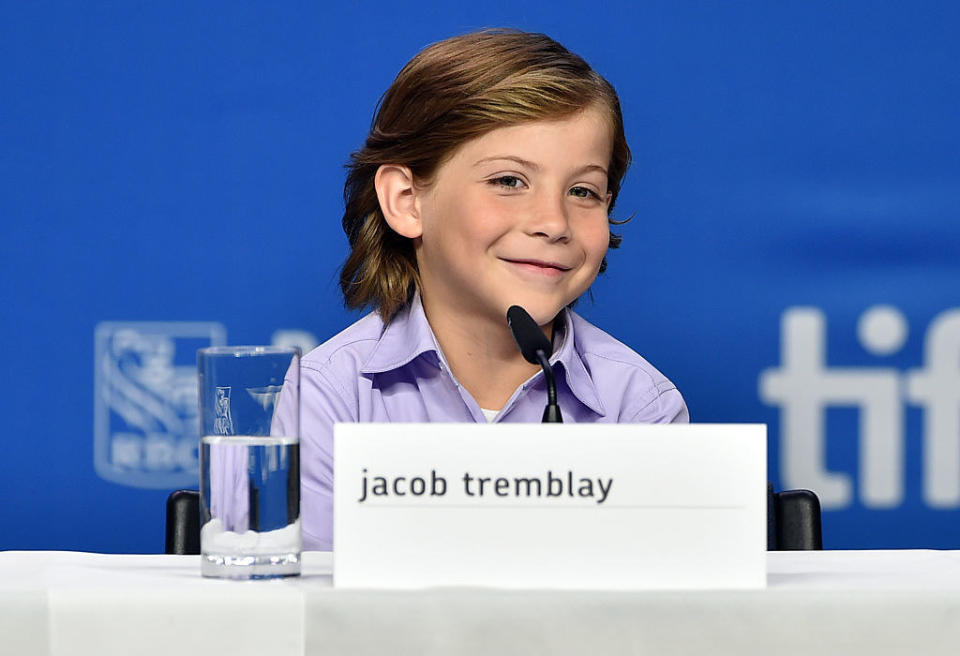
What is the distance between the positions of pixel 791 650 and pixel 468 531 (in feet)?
0.56

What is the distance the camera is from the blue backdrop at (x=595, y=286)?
1713mm

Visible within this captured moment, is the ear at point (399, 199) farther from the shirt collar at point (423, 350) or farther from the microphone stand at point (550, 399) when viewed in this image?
the microphone stand at point (550, 399)

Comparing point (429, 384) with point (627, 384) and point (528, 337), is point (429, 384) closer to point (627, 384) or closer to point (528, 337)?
point (627, 384)

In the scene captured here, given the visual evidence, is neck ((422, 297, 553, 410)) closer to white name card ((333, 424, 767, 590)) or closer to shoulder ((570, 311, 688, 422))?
shoulder ((570, 311, 688, 422))

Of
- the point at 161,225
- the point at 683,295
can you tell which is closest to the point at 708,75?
the point at 683,295

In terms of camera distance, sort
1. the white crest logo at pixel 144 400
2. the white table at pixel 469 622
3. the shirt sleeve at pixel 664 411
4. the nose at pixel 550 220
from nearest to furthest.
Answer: the white table at pixel 469 622 → the nose at pixel 550 220 → the shirt sleeve at pixel 664 411 → the white crest logo at pixel 144 400

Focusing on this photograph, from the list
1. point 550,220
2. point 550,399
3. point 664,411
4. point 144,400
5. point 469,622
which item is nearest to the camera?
point 469,622

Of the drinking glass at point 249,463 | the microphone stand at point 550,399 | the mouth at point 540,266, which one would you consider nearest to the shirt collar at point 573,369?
the mouth at point 540,266

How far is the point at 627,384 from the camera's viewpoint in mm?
1350

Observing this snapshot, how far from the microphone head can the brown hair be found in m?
0.47

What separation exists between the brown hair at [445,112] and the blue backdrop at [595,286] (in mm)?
306

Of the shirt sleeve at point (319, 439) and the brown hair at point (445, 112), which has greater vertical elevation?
the brown hair at point (445, 112)

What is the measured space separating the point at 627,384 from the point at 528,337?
22.8 inches

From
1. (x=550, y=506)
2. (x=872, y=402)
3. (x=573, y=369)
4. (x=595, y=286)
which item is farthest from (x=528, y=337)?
(x=872, y=402)
